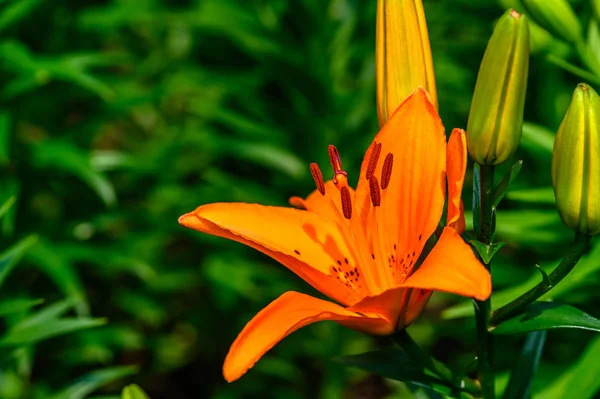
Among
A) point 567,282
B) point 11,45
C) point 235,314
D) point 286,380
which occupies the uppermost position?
point 11,45

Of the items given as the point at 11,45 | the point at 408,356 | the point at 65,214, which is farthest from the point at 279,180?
the point at 408,356

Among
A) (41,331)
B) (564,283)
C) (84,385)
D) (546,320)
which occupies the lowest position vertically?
(84,385)

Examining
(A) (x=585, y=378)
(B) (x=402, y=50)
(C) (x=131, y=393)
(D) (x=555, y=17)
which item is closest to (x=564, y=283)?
(A) (x=585, y=378)

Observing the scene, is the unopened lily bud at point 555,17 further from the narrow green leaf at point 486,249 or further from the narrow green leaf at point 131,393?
the narrow green leaf at point 131,393

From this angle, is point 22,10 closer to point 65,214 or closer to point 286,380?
point 65,214

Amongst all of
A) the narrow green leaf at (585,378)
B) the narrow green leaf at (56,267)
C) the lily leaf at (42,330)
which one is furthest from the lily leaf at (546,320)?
the narrow green leaf at (56,267)

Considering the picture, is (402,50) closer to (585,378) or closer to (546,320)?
(546,320)

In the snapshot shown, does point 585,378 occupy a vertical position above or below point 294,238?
below
